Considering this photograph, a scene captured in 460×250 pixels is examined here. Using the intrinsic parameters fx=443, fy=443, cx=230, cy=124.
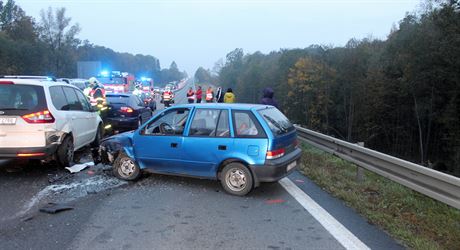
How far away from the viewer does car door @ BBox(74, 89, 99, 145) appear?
390 inches

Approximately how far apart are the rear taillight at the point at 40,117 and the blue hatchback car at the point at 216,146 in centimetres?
127

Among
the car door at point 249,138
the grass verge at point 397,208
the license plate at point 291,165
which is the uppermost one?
the car door at point 249,138

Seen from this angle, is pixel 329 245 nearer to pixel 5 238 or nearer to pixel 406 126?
pixel 5 238

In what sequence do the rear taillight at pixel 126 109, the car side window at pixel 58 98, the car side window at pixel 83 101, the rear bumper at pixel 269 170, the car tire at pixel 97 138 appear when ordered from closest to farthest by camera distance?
the rear bumper at pixel 269 170 → the car side window at pixel 58 98 → the car side window at pixel 83 101 → the car tire at pixel 97 138 → the rear taillight at pixel 126 109

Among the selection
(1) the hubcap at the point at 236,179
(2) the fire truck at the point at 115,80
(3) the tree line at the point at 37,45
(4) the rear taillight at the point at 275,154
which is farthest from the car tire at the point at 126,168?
(3) the tree line at the point at 37,45

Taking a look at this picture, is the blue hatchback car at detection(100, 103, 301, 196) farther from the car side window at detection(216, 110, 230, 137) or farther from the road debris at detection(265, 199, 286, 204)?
the road debris at detection(265, 199, 286, 204)

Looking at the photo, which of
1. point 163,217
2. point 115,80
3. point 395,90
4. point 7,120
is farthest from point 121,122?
point 395,90

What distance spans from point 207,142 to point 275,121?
3.75 feet

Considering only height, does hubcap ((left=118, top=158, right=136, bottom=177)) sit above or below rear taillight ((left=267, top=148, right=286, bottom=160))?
below

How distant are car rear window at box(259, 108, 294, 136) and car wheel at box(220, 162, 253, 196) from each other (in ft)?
2.46

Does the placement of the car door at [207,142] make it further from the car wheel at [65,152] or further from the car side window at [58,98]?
the car side window at [58,98]

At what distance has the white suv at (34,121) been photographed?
7.44 metres

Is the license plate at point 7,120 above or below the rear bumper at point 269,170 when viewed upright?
above

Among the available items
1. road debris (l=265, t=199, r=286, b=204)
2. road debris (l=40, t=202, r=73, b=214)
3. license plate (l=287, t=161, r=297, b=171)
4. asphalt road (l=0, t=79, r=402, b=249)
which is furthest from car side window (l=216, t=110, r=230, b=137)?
road debris (l=40, t=202, r=73, b=214)
